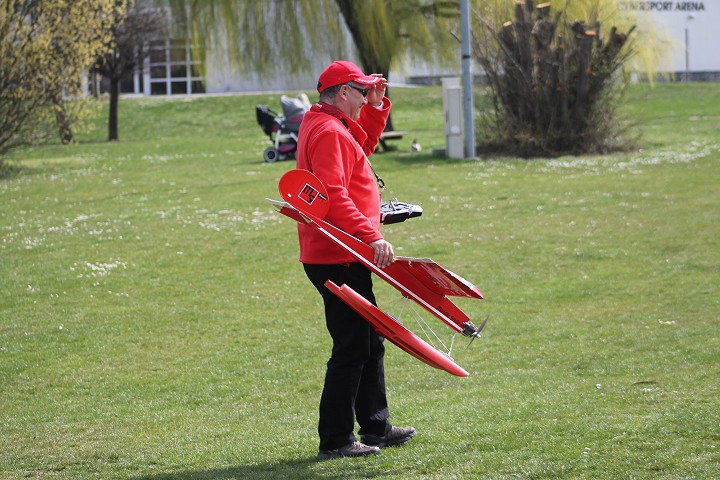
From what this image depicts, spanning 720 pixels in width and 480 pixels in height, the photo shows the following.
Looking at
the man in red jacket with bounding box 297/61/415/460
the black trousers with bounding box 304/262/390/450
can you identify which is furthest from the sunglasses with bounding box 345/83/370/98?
the black trousers with bounding box 304/262/390/450

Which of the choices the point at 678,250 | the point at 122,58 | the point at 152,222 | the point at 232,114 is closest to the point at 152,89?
the point at 232,114

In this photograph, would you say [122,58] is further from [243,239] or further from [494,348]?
[494,348]

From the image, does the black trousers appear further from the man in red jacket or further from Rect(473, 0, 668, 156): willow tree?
Rect(473, 0, 668, 156): willow tree

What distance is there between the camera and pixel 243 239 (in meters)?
14.9

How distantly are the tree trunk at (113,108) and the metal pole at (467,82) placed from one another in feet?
58.5

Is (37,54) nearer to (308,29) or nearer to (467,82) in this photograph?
A: (308,29)

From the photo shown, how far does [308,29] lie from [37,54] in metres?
6.99

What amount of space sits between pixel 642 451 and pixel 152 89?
187 feet

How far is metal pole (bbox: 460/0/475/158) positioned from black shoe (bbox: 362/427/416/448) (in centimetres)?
1720

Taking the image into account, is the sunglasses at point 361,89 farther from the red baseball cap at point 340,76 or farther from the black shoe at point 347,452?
the black shoe at point 347,452

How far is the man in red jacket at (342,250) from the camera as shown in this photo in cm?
555

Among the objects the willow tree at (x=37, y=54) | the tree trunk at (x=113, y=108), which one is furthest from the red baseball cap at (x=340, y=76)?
the tree trunk at (x=113, y=108)

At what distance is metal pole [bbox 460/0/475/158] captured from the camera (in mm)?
22391

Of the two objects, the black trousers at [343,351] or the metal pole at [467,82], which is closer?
the black trousers at [343,351]
